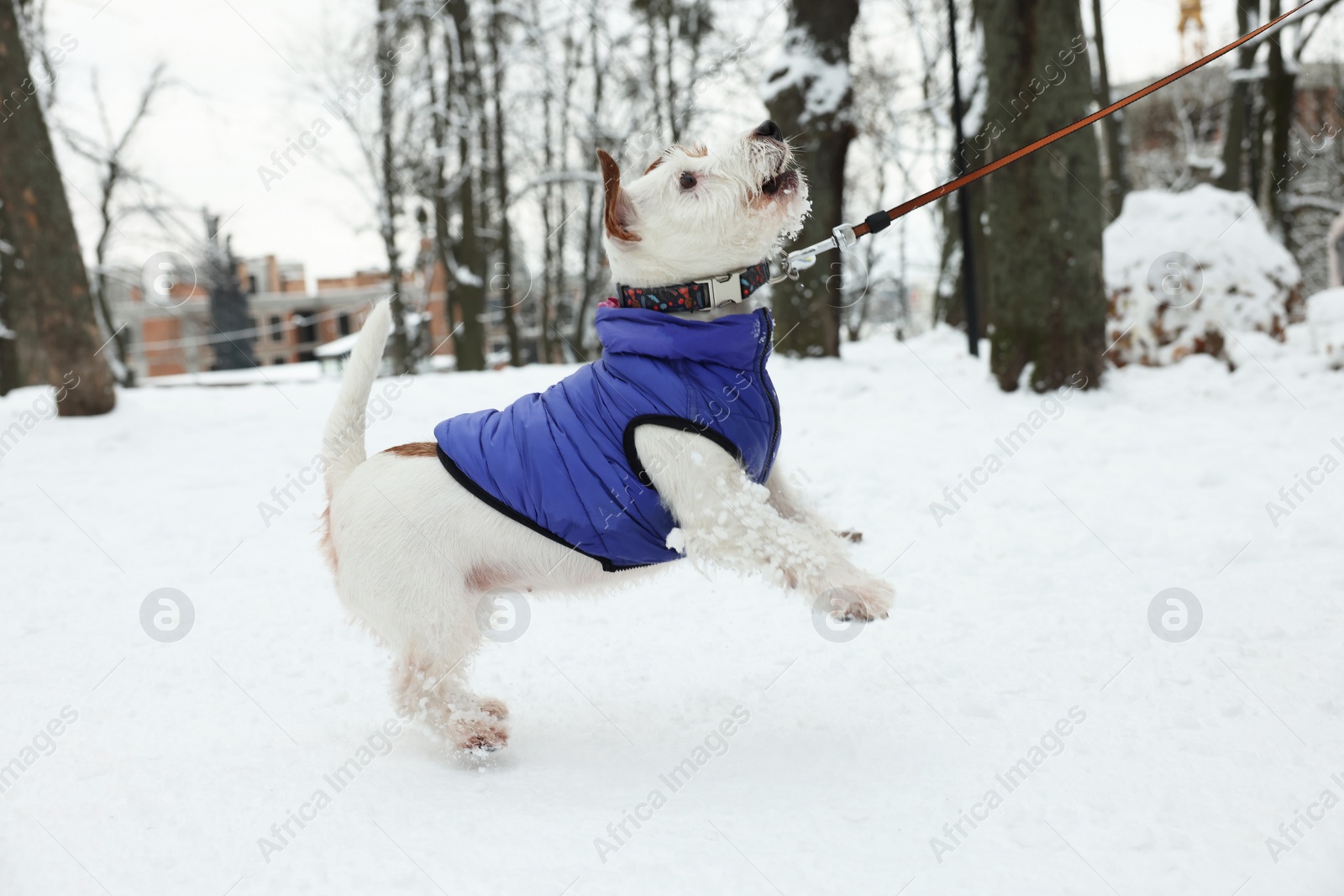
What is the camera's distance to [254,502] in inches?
266

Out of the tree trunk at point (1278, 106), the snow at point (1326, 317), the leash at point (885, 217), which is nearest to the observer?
the leash at point (885, 217)

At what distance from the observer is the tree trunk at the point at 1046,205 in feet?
26.1

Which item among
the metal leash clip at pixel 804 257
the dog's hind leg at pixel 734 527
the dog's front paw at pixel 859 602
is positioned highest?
the metal leash clip at pixel 804 257

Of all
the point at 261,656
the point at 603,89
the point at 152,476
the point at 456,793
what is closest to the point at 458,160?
the point at 603,89

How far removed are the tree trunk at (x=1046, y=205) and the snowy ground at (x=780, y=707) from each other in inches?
56.9

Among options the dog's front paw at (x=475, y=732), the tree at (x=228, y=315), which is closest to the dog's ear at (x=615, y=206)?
the dog's front paw at (x=475, y=732)

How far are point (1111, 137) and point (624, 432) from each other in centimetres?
2000

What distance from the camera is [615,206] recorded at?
2.96 m

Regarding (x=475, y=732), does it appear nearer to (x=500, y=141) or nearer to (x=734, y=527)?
(x=734, y=527)

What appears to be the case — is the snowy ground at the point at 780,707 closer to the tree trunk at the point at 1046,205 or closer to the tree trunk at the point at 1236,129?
the tree trunk at the point at 1046,205

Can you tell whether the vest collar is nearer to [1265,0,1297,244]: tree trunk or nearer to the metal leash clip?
the metal leash clip

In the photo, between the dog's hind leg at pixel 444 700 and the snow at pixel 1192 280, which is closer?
the dog's hind leg at pixel 444 700

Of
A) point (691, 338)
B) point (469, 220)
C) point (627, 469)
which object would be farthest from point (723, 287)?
point (469, 220)

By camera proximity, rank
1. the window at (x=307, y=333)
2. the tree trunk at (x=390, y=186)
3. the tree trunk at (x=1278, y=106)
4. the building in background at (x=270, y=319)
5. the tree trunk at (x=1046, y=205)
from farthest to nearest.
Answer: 1. the window at (x=307, y=333)
2. the building in background at (x=270, y=319)
3. the tree trunk at (x=390, y=186)
4. the tree trunk at (x=1278, y=106)
5. the tree trunk at (x=1046, y=205)
